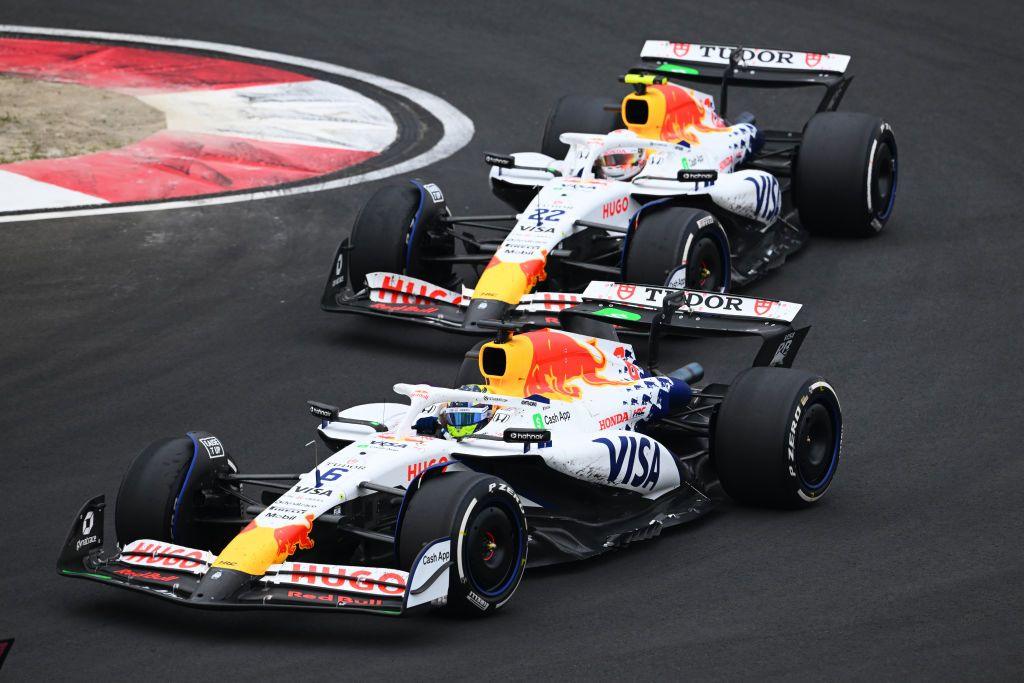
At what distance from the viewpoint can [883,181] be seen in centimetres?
1684

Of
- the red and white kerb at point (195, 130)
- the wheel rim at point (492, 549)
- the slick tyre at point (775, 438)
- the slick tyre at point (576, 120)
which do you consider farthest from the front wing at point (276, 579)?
the slick tyre at point (576, 120)

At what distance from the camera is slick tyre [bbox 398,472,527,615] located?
9094 millimetres

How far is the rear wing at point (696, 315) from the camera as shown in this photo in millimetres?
11352

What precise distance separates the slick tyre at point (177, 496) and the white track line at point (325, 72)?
24.6 feet

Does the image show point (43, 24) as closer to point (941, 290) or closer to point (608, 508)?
point (941, 290)

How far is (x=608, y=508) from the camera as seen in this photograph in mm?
10641

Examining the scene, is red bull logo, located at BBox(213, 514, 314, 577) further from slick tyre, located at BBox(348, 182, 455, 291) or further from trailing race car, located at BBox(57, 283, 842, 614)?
slick tyre, located at BBox(348, 182, 455, 291)

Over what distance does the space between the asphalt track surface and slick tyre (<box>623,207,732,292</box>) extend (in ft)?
3.34

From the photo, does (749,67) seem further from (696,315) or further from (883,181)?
(696,315)

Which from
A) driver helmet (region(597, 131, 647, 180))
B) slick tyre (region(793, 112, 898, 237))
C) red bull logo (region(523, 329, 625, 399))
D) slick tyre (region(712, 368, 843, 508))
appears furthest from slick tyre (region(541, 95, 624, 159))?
slick tyre (region(712, 368, 843, 508))

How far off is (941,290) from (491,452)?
6.73 m

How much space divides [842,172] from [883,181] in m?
0.76

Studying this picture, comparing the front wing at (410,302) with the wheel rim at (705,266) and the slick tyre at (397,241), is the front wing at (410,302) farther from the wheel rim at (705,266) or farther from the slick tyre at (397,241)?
the wheel rim at (705,266)

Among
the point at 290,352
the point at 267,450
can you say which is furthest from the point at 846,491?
the point at 290,352
